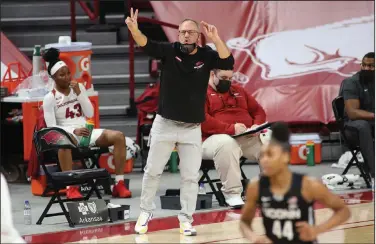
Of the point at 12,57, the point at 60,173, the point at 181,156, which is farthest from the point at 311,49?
the point at 181,156

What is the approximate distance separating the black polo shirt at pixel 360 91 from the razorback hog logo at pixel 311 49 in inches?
82.6

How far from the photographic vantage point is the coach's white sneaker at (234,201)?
10406mm

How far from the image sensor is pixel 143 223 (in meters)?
9.20

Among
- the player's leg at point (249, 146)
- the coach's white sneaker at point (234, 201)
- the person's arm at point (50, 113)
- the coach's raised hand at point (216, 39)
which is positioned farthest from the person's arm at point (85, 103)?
the coach's raised hand at point (216, 39)

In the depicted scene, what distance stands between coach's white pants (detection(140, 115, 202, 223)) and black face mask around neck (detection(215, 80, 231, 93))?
A: 1583 millimetres

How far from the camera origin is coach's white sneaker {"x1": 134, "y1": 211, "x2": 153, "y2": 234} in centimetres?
920

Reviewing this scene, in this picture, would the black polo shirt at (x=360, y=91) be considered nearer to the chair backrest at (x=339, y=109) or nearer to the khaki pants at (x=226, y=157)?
the chair backrest at (x=339, y=109)

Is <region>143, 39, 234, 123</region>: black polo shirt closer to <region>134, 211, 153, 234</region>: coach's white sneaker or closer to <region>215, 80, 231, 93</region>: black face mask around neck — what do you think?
<region>134, 211, 153, 234</region>: coach's white sneaker

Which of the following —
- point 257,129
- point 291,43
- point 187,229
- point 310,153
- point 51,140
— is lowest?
point 310,153

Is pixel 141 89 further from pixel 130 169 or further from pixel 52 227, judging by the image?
pixel 52 227

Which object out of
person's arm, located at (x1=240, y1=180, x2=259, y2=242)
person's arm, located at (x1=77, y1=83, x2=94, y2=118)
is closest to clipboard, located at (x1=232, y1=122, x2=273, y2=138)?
person's arm, located at (x1=77, y1=83, x2=94, y2=118)

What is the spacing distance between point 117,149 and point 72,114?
1.88ft

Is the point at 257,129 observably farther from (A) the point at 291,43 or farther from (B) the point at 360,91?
(A) the point at 291,43

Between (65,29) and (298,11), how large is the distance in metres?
3.15
